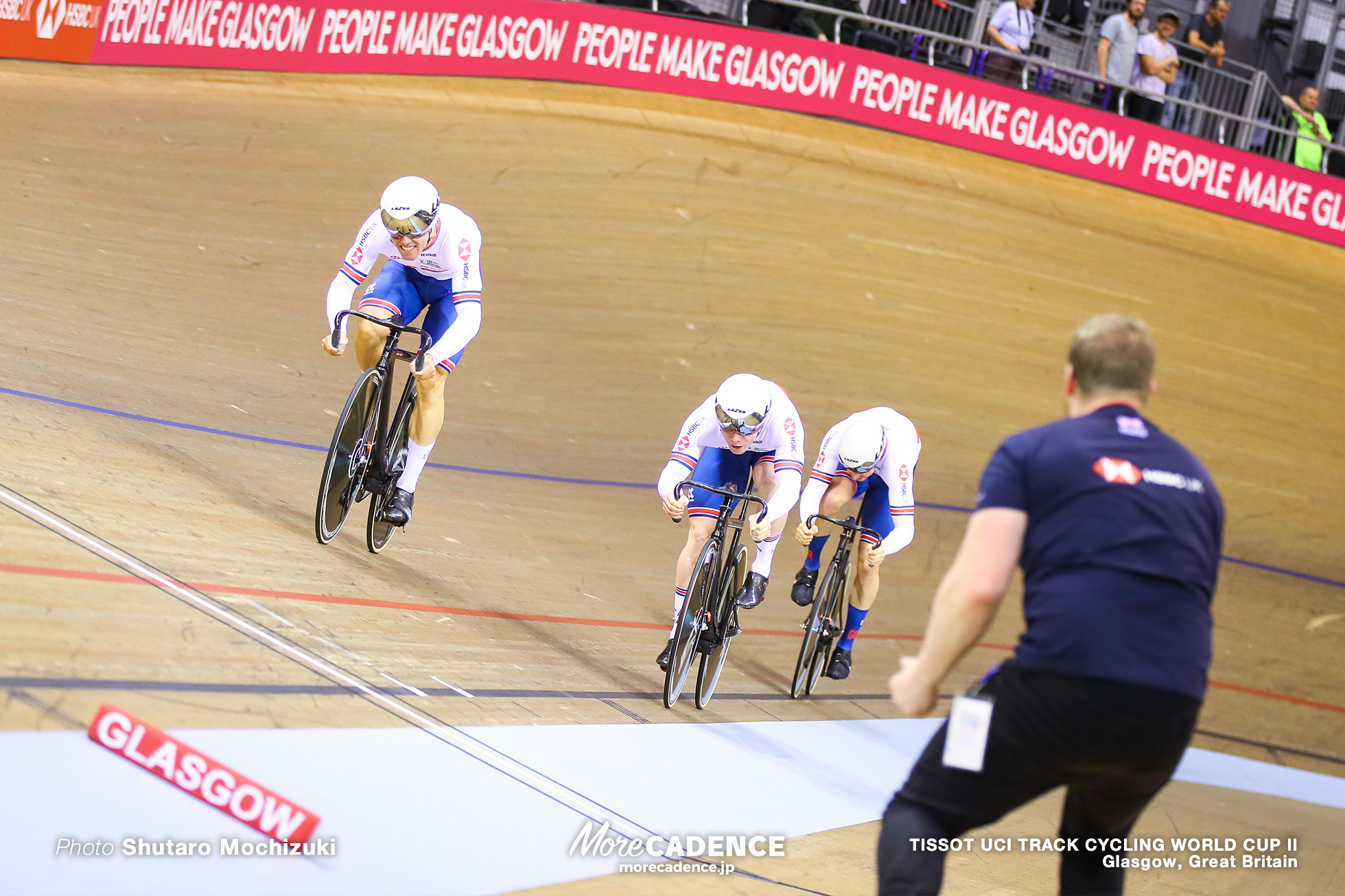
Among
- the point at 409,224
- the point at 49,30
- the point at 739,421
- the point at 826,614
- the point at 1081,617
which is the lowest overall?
the point at 826,614

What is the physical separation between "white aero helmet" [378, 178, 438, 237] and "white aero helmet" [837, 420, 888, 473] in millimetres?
1923

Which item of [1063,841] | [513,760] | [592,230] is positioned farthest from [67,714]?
[592,230]

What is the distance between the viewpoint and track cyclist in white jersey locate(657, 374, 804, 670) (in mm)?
4328

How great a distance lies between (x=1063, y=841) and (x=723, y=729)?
232 centimetres

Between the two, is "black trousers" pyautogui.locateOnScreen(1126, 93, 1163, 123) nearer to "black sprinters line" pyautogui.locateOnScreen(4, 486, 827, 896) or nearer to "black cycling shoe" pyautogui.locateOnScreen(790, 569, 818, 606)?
"black cycling shoe" pyautogui.locateOnScreen(790, 569, 818, 606)

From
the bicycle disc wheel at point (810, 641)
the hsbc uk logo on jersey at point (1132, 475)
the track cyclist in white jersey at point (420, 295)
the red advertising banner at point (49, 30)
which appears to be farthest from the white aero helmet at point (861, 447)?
the red advertising banner at point (49, 30)

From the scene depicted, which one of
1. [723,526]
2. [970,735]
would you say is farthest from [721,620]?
[970,735]

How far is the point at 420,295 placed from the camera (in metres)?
4.65

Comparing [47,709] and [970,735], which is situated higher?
[970,735]

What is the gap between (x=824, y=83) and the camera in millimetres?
10422

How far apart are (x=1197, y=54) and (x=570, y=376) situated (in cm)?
780

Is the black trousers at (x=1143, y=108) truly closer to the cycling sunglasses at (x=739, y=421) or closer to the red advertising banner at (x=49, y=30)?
the cycling sunglasses at (x=739, y=421)

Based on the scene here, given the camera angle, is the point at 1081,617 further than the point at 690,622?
No

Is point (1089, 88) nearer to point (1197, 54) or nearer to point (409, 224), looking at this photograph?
point (1197, 54)
